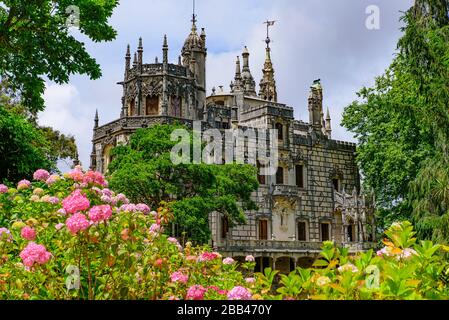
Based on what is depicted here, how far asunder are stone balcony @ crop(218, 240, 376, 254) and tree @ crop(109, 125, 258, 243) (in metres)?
5.18

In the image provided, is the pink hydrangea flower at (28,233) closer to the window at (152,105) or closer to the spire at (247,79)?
the window at (152,105)

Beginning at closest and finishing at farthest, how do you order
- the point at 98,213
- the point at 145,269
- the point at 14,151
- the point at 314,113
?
the point at 98,213
the point at 145,269
the point at 14,151
the point at 314,113

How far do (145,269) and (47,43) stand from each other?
10.2 m

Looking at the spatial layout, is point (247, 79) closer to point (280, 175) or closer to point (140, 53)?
point (280, 175)

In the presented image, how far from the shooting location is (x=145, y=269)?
5559mm

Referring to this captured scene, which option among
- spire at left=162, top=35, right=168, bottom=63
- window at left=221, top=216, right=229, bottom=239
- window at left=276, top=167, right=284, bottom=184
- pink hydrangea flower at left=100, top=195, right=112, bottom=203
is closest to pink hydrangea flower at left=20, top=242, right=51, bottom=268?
pink hydrangea flower at left=100, top=195, right=112, bottom=203

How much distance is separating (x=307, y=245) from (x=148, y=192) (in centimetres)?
1536

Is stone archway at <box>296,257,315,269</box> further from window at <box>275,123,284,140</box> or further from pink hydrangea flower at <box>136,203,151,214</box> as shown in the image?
pink hydrangea flower at <box>136,203,151,214</box>

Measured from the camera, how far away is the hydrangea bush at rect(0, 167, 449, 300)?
4.15m

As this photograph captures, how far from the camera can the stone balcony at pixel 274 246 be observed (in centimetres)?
3510

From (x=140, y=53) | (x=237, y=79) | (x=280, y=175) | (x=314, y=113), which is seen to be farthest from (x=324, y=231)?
(x=237, y=79)

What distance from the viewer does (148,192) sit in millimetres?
27234

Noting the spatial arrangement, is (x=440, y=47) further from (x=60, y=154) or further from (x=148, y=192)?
(x=60, y=154)

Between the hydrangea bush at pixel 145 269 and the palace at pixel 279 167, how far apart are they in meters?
→ 28.8
